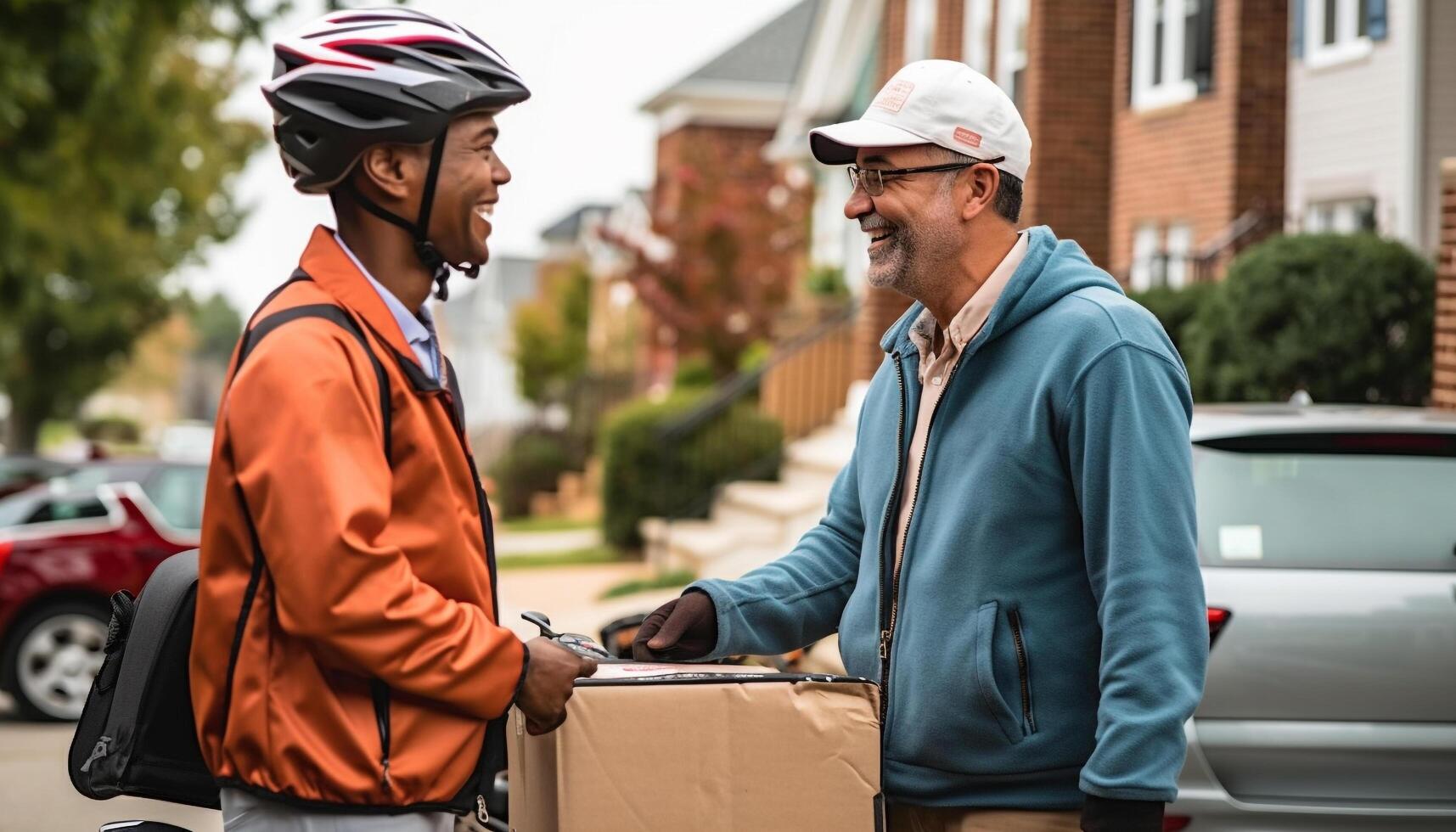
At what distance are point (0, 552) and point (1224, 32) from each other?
1256cm

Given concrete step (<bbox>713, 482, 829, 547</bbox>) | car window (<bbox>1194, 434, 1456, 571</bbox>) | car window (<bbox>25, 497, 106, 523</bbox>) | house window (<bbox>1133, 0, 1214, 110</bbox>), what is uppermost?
house window (<bbox>1133, 0, 1214, 110</bbox>)

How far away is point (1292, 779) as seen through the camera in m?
4.78

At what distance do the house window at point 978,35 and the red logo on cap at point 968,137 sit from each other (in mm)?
18350

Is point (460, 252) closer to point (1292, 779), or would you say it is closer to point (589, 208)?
point (1292, 779)

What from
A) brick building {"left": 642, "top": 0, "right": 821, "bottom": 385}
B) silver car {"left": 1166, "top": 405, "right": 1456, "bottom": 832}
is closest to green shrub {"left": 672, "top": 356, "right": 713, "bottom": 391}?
brick building {"left": 642, "top": 0, "right": 821, "bottom": 385}

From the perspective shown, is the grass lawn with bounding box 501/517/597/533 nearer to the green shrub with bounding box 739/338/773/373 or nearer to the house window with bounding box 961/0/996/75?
the green shrub with bounding box 739/338/773/373

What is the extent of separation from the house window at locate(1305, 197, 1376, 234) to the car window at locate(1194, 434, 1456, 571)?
12.4m

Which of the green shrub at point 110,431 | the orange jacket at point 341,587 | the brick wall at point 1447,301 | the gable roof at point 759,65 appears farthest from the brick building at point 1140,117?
the green shrub at point 110,431

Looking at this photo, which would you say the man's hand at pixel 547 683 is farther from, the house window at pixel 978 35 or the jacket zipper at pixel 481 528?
the house window at pixel 978 35

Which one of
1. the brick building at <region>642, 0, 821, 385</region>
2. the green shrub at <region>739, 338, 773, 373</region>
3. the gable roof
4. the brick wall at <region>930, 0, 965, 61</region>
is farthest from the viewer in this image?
the gable roof

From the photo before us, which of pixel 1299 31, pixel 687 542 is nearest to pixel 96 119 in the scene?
pixel 687 542

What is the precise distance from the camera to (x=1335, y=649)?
190 inches

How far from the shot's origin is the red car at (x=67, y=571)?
10867mm

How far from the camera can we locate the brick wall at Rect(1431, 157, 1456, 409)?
887 cm
